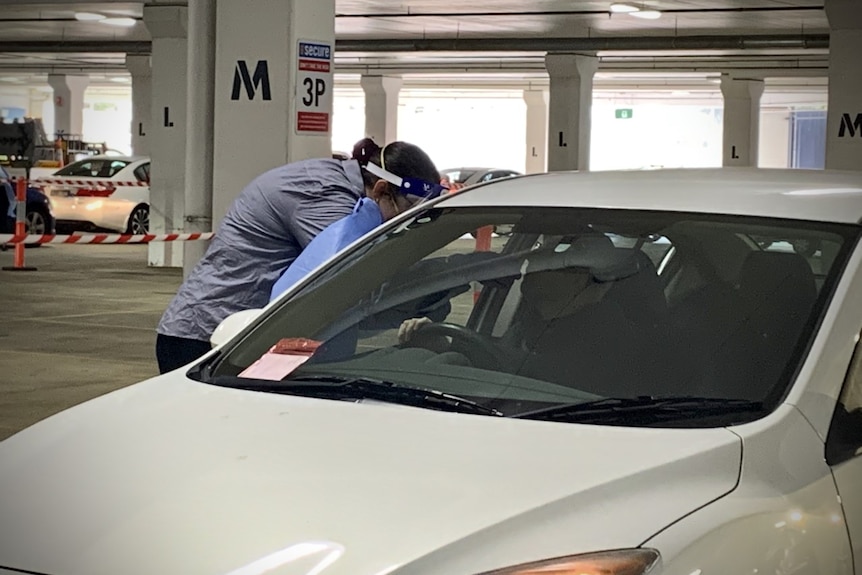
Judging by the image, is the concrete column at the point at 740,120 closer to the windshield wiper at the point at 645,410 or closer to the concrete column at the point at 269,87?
the concrete column at the point at 269,87

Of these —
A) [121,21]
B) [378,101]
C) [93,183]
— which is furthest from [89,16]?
[378,101]

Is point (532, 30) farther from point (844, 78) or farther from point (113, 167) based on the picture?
point (113, 167)

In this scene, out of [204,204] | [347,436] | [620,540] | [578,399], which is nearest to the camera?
[620,540]

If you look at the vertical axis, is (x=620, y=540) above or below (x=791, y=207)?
below

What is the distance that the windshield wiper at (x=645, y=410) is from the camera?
3064mm

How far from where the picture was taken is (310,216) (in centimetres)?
531

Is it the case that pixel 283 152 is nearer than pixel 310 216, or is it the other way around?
pixel 310 216

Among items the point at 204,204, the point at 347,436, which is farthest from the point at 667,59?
the point at 347,436

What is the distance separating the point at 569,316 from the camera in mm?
3613

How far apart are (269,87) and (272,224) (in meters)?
6.14

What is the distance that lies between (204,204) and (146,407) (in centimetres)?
987

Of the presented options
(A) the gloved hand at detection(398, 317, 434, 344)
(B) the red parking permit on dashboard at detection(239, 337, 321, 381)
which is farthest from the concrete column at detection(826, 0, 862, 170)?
(B) the red parking permit on dashboard at detection(239, 337, 321, 381)

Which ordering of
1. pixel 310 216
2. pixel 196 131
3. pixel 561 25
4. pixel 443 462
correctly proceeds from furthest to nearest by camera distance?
pixel 561 25
pixel 196 131
pixel 310 216
pixel 443 462

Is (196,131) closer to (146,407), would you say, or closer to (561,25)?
(146,407)
